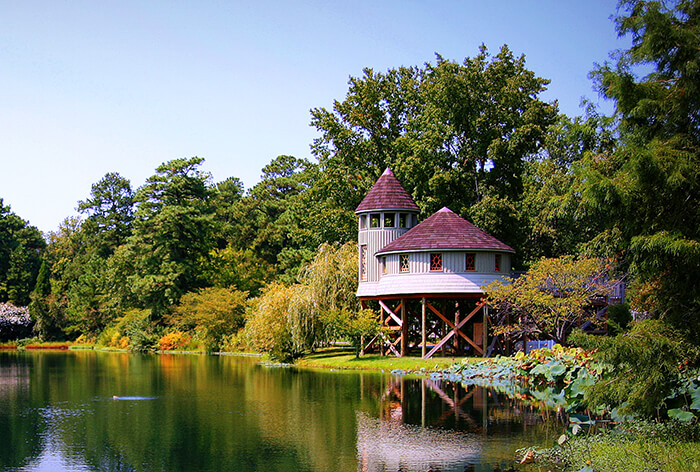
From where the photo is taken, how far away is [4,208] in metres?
84.2

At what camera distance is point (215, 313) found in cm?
5581

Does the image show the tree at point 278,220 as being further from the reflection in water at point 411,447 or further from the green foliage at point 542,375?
the reflection in water at point 411,447

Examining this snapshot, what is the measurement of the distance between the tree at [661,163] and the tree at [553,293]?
1843 cm

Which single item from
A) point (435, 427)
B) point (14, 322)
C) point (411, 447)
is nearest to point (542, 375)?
point (435, 427)

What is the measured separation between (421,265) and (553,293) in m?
6.30

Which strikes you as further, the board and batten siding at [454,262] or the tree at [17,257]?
the tree at [17,257]

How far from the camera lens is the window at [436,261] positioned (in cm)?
3656

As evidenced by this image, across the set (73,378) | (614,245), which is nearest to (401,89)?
(73,378)

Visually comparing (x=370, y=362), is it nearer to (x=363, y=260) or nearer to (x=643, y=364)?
(x=363, y=260)

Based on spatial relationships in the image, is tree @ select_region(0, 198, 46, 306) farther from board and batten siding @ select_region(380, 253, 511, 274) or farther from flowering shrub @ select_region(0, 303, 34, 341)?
board and batten siding @ select_region(380, 253, 511, 274)

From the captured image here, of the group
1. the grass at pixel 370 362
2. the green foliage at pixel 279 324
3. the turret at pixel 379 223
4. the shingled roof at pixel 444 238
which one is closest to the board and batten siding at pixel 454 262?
the shingled roof at pixel 444 238

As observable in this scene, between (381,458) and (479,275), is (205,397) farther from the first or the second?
(479,275)

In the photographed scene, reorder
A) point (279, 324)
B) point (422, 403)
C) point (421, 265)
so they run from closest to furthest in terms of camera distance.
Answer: point (422, 403) → point (421, 265) → point (279, 324)

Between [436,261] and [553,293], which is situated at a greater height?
[436,261]
